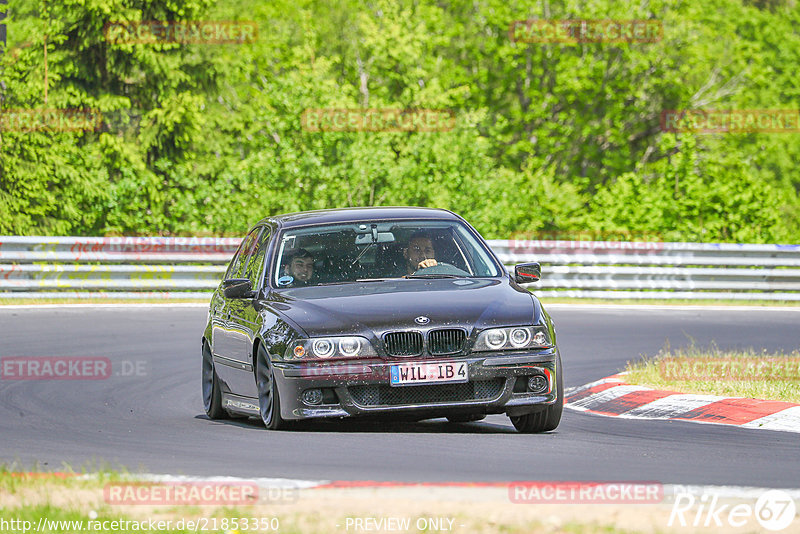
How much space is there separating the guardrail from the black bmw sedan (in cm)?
1160

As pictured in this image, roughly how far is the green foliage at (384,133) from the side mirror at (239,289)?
51.7ft

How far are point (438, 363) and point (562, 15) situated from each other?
35861 millimetres

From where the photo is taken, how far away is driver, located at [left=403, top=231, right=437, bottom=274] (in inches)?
377

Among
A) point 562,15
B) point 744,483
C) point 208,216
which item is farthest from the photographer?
point 562,15

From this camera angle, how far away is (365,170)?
1101 inches

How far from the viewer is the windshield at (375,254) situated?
951cm

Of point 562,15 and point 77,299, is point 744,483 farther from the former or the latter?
point 562,15

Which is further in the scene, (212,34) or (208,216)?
(212,34)

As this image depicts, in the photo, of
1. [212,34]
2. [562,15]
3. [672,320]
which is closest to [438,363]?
[672,320]

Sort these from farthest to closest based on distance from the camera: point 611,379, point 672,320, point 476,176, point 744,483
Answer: point 476,176 → point 672,320 → point 611,379 → point 744,483
